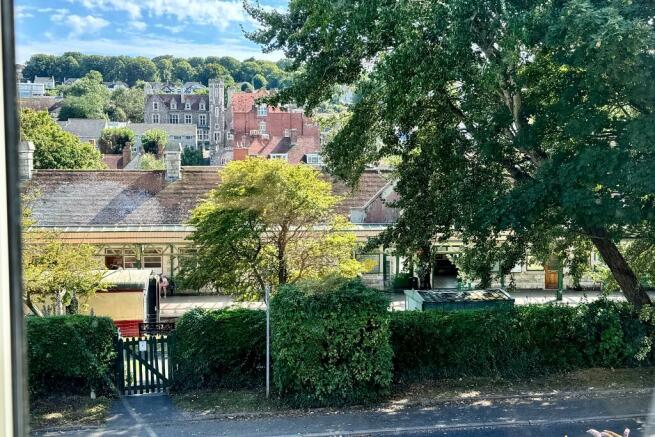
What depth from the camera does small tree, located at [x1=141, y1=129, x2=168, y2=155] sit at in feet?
9.04

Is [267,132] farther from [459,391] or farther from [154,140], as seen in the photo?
[459,391]

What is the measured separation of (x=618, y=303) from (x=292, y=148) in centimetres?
242

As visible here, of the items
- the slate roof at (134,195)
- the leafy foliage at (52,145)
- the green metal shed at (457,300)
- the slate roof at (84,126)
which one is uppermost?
the slate roof at (84,126)

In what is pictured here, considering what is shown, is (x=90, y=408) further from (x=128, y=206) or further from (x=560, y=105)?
(x=560, y=105)

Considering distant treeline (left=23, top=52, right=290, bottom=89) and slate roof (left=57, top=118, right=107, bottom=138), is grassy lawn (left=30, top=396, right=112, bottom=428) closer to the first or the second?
slate roof (left=57, top=118, right=107, bottom=138)

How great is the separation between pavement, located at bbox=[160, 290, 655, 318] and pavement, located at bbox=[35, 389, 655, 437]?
73 cm

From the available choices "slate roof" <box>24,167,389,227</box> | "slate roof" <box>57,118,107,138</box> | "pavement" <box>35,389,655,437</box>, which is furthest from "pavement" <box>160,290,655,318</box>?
"slate roof" <box>57,118,107,138</box>

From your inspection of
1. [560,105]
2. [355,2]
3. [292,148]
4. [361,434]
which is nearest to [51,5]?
[355,2]

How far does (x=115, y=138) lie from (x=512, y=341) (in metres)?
2.72

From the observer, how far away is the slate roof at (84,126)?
215cm

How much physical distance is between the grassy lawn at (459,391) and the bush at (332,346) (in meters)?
0.15

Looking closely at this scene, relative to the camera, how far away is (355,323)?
374 centimetres

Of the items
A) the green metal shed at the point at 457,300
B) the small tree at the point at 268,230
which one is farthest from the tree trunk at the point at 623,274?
the small tree at the point at 268,230

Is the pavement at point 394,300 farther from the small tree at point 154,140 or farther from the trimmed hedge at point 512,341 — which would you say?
the small tree at point 154,140
